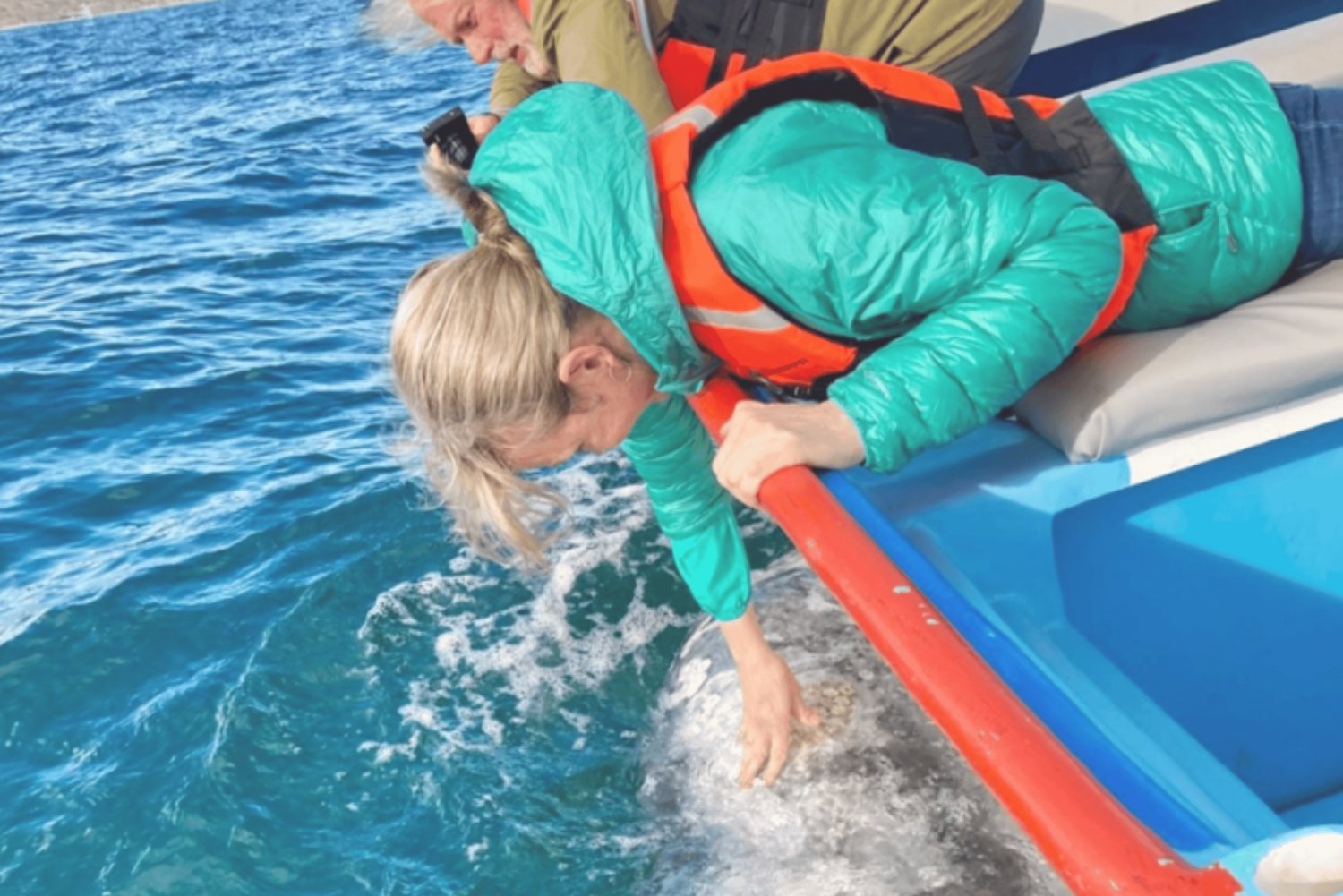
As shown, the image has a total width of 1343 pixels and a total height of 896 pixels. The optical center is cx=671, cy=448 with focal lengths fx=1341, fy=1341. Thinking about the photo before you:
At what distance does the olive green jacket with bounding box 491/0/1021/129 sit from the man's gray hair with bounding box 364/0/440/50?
0.48m

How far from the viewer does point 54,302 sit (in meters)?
8.74

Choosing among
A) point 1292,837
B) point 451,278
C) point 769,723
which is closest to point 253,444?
point 769,723

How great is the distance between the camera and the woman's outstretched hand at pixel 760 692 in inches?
114

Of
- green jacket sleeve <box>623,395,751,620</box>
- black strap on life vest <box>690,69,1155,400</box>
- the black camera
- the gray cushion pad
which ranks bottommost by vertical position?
green jacket sleeve <box>623,395,751,620</box>

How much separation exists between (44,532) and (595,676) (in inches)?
108

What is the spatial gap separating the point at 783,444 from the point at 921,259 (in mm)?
359

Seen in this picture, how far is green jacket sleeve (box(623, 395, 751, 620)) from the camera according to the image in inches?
111

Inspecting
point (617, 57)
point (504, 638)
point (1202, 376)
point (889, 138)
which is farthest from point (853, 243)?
point (504, 638)

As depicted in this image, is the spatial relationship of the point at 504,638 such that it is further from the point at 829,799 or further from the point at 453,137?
the point at 453,137

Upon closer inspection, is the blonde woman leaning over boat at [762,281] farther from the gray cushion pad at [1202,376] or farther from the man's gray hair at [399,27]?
the man's gray hair at [399,27]

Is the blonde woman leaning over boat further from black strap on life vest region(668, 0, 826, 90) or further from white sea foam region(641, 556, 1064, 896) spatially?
white sea foam region(641, 556, 1064, 896)

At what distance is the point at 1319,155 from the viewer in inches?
95.3

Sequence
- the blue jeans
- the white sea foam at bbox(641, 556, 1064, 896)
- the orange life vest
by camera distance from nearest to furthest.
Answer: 1. the orange life vest
2. the blue jeans
3. the white sea foam at bbox(641, 556, 1064, 896)

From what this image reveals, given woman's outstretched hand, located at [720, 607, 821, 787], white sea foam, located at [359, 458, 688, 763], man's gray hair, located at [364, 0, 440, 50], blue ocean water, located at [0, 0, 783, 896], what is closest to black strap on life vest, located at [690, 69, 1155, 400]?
woman's outstretched hand, located at [720, 607, 821, 787]
